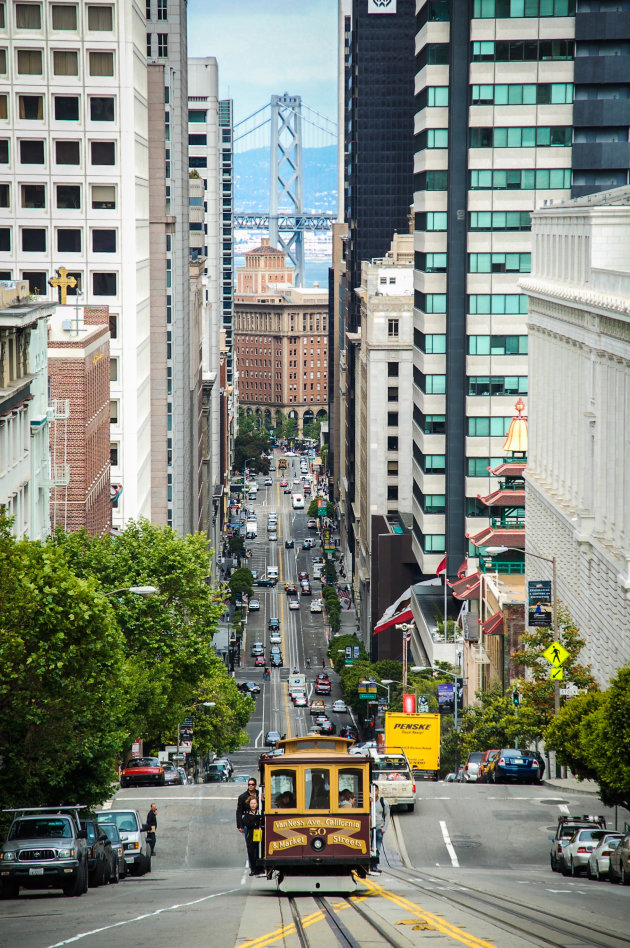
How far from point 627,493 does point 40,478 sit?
896 inches

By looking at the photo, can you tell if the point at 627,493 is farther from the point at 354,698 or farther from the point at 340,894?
the point at 354,698

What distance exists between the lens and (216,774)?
277ft

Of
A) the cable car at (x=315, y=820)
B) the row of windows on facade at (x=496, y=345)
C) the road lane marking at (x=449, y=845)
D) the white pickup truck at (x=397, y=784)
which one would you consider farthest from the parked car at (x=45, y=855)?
the row of windows on facade at (x=496, y=345)

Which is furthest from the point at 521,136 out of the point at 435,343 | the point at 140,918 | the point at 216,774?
the point at 140,918

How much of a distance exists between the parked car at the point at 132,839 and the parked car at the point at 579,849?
11875 millimetres

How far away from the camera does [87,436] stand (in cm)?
7225

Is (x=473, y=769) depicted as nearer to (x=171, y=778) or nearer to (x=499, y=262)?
(x=171, y=778)

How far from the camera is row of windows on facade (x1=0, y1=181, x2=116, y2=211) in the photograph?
88.7 meters

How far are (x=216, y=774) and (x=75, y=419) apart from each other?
23898 millimetres

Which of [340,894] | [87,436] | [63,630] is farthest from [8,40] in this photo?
[340,894]

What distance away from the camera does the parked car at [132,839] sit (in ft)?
142

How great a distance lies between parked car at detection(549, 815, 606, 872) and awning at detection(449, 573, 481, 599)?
51.4 m

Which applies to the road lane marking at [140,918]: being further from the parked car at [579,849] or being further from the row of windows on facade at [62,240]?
the row of windows on facade at [62,240]

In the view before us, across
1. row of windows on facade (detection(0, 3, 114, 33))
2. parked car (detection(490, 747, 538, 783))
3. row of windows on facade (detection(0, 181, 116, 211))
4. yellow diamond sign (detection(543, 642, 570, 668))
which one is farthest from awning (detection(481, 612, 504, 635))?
row of windows on facade (detection(0, 3, 114, 33))
